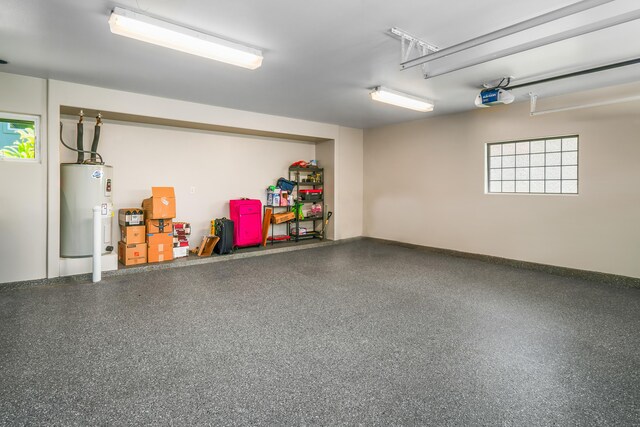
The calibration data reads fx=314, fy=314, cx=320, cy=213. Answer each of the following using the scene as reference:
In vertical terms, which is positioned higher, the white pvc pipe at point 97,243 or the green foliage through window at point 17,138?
the green foliage through window at point 17,138

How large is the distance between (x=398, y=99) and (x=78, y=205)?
16.2 feet

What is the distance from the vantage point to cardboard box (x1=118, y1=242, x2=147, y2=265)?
4941mm

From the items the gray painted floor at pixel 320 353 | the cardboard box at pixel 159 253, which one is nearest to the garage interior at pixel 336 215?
the gray painted floor at pixel 320 353

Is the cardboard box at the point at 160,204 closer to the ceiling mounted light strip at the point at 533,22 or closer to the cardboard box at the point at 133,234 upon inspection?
the cardboard box at the point at 133,234

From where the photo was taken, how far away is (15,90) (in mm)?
4078

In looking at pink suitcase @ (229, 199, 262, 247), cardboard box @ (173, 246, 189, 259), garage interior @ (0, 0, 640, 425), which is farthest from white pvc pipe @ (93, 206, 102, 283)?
pink suitcase @ (229, 199, 262, 247)

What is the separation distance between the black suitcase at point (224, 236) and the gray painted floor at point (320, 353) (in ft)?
4.94

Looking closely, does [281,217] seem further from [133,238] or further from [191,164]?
[133,238]

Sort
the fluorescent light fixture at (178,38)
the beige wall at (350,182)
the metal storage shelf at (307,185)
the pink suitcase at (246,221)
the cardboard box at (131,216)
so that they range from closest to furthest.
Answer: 1. the fluorescent light fixture at (178,38)
2. the cardboard box at (131,216)
3. the pink suitcase at (246,221)
4. the metal storage shelf at (307,185)
5. the beige wall at (350,182)

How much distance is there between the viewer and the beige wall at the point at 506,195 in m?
4.34

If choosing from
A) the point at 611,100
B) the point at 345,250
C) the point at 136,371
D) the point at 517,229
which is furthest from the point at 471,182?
the point at 136,371

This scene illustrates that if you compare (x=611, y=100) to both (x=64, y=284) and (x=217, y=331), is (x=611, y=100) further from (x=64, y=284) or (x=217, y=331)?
(x=64, y=284)

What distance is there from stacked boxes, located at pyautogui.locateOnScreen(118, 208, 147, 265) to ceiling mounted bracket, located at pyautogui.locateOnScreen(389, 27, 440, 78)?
443 cm

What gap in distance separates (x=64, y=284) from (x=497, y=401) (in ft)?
16.9
